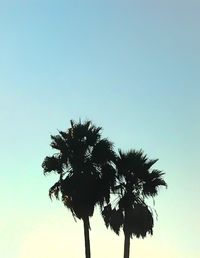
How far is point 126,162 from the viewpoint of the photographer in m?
71.3

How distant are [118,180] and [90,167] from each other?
6.88ft

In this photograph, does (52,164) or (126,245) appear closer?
(126,245)

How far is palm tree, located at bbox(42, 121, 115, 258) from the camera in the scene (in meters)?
69.5

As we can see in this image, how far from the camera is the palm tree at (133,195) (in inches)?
2739

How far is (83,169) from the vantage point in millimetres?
70562

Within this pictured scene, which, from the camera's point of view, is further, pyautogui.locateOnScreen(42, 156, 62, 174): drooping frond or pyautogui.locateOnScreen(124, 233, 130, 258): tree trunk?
pyautogui.locateOnScreen(42, 156, 62, 174): drooping frond

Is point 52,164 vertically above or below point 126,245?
above

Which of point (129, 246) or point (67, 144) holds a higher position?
point (67, 144)

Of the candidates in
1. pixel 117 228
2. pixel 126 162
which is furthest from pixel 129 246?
pixel 126 162

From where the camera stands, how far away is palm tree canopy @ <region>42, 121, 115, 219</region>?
2739 inches

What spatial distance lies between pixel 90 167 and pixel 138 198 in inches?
149

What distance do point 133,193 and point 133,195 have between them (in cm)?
18

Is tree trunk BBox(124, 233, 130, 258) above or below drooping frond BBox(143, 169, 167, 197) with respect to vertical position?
below

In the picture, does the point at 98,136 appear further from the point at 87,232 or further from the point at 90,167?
the point at 87,232
